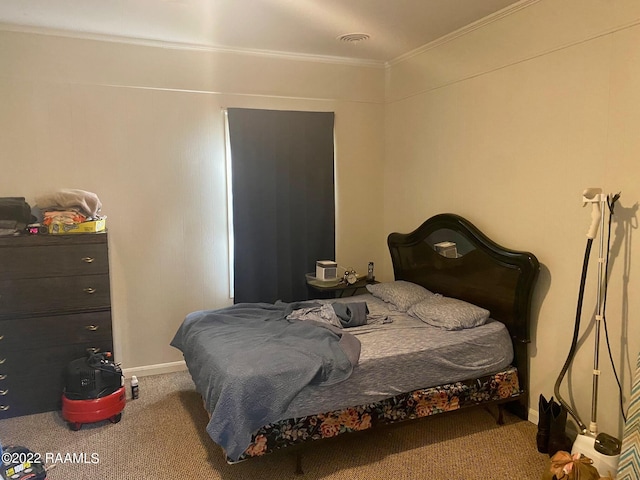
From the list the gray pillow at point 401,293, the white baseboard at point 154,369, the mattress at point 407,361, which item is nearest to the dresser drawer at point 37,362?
the white baseboard at point 154,369

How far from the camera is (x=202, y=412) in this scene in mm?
3295

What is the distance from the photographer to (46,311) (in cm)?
324

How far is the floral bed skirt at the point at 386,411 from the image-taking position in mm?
2520

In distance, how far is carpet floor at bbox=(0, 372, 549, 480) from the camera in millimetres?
2639

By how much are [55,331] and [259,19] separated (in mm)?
2389

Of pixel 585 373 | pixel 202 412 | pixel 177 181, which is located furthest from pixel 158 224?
pixel 585 373

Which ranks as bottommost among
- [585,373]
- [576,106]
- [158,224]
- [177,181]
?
[585,373]

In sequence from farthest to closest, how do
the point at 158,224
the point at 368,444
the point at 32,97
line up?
the point at 158,224
the point at 32,97
the point at 368,444

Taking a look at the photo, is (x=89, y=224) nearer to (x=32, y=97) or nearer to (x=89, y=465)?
(x=32, y=97)

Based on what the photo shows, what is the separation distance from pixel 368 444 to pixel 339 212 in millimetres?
2125

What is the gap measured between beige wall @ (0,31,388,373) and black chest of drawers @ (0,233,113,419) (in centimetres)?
50

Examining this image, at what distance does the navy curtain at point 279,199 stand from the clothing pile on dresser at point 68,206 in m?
1.09

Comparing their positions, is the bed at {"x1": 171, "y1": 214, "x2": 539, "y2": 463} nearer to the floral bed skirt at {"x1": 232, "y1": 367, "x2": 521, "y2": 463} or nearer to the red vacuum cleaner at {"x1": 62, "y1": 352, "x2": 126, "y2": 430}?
the floral bed skirt at {"x1": 232, "y1": 367, "x2": 521, "y2": 463}

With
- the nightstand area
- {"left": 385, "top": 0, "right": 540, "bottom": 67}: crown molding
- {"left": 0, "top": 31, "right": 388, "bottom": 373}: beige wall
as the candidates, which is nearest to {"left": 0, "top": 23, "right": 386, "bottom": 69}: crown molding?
{"left": 0, "top": 31, "right": 388, "bottom": 373}: beige wall
